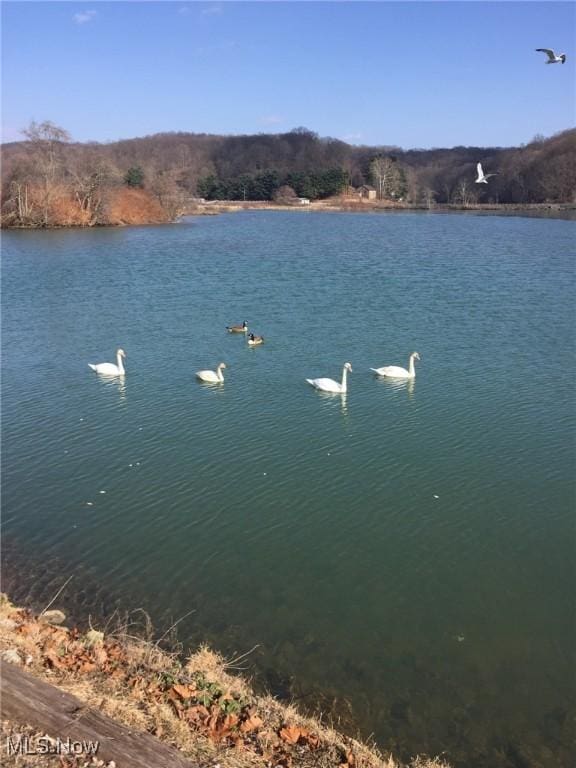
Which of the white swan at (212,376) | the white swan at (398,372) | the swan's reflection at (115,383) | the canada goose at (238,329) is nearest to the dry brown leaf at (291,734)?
the swan's reflection at (115,383)

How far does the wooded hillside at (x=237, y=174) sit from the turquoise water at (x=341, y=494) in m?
39.0

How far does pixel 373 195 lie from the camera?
119 metres

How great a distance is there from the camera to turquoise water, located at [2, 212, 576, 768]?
754 centimetres

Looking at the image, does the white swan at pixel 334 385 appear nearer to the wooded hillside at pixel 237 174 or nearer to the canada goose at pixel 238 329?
the canada goose at pixel 238 329

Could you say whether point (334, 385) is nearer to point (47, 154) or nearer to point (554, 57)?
point (554, 57)

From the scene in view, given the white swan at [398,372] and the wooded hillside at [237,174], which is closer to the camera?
the white swan at [398,372]

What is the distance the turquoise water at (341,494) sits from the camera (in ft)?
24.7

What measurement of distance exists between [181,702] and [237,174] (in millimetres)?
151158

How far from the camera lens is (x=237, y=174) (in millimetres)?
147750

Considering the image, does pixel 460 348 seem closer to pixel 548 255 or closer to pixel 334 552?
pixel 334 552

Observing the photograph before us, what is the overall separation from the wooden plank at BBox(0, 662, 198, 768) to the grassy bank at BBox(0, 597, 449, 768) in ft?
0.28

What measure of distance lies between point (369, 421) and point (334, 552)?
522 cm

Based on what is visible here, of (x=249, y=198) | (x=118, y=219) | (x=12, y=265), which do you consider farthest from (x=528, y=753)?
(x=249, y=198)

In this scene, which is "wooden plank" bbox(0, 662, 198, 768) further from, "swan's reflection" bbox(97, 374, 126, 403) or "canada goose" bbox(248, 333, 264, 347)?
"canada goose" bbox(248, 333, 264, 347)
